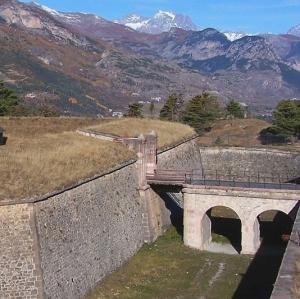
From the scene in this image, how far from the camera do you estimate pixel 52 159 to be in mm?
32625

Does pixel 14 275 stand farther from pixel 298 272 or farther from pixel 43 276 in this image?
pixel 298 272

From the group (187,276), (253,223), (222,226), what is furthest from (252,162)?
(187,276)

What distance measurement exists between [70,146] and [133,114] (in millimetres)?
51825

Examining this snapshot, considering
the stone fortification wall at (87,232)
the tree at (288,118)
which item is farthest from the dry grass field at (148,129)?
the tree at (288,118)

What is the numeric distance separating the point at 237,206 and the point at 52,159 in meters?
12.6

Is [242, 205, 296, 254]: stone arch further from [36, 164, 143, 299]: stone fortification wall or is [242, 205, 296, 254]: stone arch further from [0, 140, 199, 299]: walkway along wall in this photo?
[36, 164, 143, 299]: stone fortification wall

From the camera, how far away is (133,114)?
88.8 meters

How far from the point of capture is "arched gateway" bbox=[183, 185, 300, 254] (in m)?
36.7

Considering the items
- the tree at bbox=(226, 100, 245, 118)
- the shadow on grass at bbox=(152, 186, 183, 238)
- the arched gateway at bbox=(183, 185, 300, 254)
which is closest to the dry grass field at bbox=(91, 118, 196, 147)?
the shadow on grass at bbox=(152, 186, 183, 238)

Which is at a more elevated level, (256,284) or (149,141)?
(149,141)

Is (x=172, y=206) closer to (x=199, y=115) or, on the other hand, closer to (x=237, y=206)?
(x=237, y=206)

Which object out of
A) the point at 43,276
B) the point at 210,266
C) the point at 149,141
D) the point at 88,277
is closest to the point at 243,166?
the point at 149,141

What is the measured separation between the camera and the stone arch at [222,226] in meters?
38.7

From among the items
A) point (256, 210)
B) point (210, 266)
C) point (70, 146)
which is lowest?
point (210, 266)
